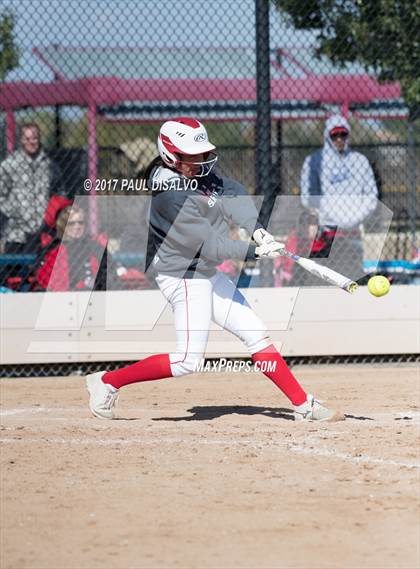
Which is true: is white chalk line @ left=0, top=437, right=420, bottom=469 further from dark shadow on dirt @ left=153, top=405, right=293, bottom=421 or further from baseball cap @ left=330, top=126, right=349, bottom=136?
baseball cap @ left=330, top=126, right=349, bottom=136

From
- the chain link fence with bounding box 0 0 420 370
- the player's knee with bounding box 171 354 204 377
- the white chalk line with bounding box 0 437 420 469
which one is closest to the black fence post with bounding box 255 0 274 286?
the chain link fence with bounding box 0 0 420 370

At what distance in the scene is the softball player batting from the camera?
6.85m

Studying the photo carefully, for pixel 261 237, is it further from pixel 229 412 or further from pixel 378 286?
pixel 229 412

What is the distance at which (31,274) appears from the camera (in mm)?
9734

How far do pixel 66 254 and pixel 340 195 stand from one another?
2.46 metres

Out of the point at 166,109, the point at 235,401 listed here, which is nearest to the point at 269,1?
the point at 166,109

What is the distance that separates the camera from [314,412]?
711 centimetres

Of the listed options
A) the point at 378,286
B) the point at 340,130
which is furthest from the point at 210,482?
the point at 340,130

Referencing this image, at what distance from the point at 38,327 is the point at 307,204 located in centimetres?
256

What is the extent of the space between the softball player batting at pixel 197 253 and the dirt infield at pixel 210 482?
359 mm

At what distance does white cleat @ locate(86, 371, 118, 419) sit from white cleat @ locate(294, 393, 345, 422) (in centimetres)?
115

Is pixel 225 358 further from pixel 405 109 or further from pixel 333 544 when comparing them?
A: pixel 333 544

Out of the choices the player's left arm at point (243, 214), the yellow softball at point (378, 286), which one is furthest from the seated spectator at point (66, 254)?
the yellow softball at point (378, 286)

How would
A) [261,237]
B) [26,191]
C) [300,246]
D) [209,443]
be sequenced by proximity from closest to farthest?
1. [209,443]
2. [261,237]
3. [26,191]
4. [300,246]
